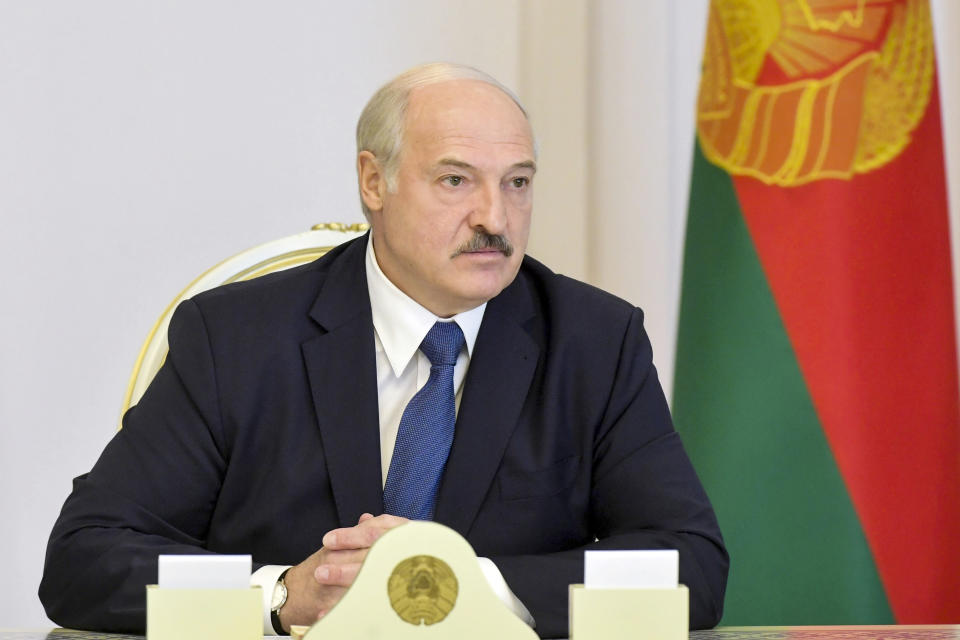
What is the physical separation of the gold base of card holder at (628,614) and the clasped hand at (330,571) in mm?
528

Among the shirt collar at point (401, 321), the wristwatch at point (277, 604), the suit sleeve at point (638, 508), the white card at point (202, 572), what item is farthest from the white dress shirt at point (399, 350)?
the white card at point (202, 572)

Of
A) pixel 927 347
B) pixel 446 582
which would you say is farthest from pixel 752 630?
pixel 927 347

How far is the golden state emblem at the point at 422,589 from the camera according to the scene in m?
1.11

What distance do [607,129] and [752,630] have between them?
2687mm

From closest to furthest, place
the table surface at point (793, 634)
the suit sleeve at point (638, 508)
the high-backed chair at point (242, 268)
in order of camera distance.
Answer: the table surface at point (793, 634), the suit sleeve at point (638, 508), the high-backed chair at point (242, 268)

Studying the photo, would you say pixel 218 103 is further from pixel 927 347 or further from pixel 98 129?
pixel 927 347

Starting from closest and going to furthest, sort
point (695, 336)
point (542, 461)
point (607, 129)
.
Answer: point (542, 461) → point (695, 336) → point (607, 129)

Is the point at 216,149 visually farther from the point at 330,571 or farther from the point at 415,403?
the point at 330,571

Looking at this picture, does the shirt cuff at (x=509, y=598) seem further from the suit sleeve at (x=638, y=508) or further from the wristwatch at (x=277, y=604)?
the wristwatch at (x=277, y=604)

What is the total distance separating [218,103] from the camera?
3896 millimetres

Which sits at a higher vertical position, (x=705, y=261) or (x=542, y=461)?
(x=705, y=261)

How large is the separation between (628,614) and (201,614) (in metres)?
0.43

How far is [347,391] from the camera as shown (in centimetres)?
216

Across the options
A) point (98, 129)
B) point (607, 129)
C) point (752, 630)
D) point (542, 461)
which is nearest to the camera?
point (752, 630)
